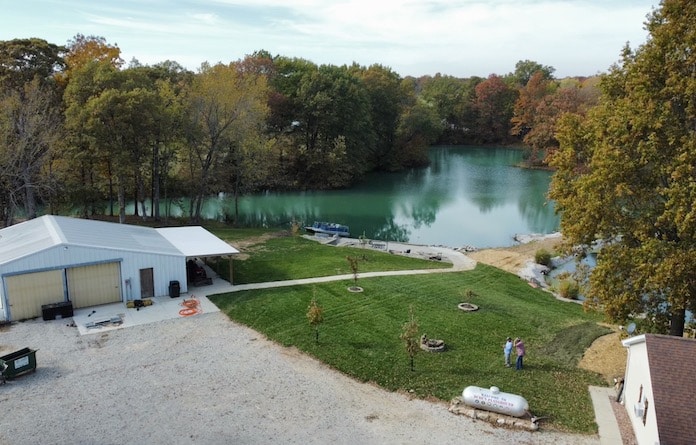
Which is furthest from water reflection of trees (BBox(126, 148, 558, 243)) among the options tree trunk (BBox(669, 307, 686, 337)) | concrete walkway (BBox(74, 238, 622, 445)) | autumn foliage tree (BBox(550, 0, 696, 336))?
autumn foliage tree (BBox(550, 0, 696, 336))

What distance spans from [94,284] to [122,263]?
4.29 feet

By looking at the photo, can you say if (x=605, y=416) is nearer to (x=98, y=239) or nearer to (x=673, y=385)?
(x=673, y=385)

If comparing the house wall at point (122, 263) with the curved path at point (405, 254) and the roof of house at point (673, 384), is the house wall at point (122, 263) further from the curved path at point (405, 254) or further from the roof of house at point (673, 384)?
the roof of house at point (673, 384)

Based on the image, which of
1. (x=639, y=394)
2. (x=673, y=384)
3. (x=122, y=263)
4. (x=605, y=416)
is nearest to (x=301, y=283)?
(x=122, y=263)

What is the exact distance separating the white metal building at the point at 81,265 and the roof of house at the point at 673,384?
17.0 metres

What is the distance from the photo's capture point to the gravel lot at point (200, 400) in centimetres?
1266

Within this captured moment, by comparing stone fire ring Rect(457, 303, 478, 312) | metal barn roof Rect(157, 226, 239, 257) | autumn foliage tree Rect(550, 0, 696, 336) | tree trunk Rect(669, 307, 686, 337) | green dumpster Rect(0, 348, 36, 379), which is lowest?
stone fire ring Rect(457, 303, 478, 312)

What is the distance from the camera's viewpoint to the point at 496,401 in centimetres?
1370

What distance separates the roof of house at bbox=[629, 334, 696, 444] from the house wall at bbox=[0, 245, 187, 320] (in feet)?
57.9

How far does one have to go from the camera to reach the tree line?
3220cm

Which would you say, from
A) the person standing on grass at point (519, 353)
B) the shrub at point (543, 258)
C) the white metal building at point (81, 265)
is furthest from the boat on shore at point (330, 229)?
the person standing on grass at point (519, 353)

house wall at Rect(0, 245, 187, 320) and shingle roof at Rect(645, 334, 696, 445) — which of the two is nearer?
shingle roof at Rect(645, 334, 696, 445)

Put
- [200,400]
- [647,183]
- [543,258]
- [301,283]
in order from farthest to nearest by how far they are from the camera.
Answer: [543,258]
[301,283]
[647,183]
[200,400]

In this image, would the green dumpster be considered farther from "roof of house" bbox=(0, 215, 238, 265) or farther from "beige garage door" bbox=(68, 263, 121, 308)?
"roof of house" bbox=(0, 215, 238, 265)
